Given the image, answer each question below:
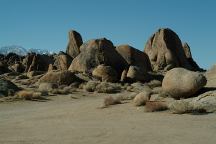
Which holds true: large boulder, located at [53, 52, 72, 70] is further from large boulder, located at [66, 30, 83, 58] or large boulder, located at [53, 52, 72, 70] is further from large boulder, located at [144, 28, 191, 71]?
large boulder, located at [144, 28, 191, 71]

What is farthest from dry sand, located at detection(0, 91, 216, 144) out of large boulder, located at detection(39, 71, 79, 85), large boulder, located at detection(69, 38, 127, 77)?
large boulder, located at detection(69, 38, 127, 77)

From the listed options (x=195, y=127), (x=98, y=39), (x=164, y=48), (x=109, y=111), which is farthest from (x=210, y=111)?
(x=164, y=48)

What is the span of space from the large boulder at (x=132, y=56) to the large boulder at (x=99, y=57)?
2209mm

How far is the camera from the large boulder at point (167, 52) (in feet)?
209

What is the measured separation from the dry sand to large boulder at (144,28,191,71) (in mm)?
43074

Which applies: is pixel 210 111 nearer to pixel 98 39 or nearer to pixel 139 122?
pixel 139 122

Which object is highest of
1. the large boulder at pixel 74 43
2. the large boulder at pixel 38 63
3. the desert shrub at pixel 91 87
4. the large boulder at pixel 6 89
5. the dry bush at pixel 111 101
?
the large boulder at pixel 74 43

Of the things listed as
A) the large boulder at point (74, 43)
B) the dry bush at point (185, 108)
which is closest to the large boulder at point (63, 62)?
the large boulder at point (74, 43)

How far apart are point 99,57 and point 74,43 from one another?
24.1 metres

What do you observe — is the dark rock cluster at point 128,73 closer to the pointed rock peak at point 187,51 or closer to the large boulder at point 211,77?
the pointed rock peak at point 187,51

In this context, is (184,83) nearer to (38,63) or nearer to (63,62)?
(63,62)

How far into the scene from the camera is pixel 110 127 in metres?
15.4

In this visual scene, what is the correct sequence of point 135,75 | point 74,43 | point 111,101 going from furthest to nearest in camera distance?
point 74,43 < point 135,75 < point 111,101

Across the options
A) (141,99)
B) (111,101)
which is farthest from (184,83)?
(111,101)
